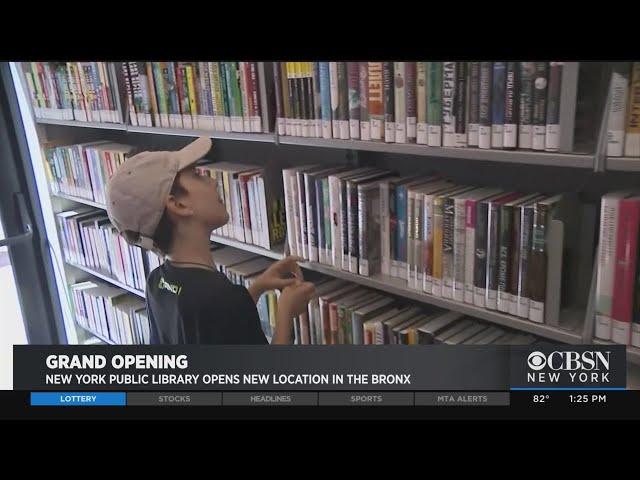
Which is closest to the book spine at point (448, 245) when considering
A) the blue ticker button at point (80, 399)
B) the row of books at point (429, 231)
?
the row of books at point (429, 231)

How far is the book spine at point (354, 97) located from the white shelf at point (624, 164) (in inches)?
22.8

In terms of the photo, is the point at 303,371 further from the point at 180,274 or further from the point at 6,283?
the point at 6,283

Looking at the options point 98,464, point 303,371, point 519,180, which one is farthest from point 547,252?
point 98,464

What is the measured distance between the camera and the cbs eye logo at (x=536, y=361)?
125 centimetres

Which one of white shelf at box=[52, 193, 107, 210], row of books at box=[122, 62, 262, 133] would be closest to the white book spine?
row of books at box=[122, 62, 262, 133]

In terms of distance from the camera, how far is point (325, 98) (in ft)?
4.56

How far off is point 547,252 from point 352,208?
19.7 inches

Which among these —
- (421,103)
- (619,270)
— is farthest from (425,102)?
(619,270)

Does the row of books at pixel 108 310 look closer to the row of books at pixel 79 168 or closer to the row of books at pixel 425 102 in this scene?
the row of books at pixel 79 168

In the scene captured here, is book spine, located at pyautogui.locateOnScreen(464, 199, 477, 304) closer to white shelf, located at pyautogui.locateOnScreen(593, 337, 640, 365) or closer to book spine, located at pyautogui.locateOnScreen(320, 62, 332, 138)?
white shelf, located at pyautogui.locateOnScreen(593, 337, 640, 365)

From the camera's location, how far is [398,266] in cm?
141

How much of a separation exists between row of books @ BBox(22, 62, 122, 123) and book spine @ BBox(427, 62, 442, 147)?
1.19 metres

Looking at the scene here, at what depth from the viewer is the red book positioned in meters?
1.03

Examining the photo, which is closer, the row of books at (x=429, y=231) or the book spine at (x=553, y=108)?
the book spine at (x=553, y=108)
